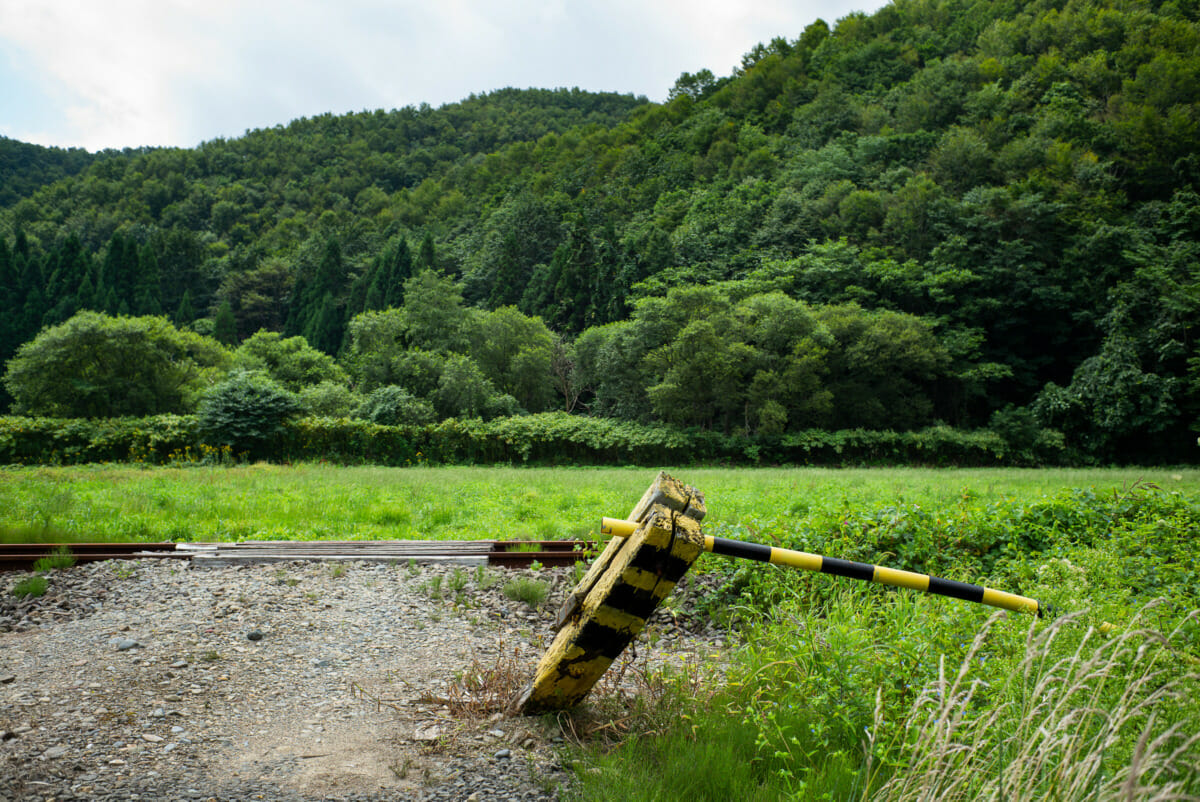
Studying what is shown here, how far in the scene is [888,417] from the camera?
112ft

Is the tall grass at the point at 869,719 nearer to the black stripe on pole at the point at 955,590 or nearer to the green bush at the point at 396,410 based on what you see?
the black stripe on pole at the point at 955,590

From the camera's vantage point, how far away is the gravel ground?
9.89 feet

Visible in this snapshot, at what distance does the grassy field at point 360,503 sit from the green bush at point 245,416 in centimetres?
598

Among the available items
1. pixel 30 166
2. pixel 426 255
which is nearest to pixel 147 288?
pixel 426 255

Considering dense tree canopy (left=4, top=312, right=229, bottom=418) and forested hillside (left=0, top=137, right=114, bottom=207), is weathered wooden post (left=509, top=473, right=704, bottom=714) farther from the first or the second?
forested hillside (left=0, top=137, right=114, bottom=207)

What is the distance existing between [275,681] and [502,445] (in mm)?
20871

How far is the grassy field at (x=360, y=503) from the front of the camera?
27.0ft

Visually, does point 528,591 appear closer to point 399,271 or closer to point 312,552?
point 312,552

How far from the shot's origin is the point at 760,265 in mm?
46406

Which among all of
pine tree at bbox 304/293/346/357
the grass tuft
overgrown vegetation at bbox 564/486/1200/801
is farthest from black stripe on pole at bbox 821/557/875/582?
pine tree at bbox 304/293/346/357

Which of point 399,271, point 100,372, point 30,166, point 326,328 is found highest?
point 30,166

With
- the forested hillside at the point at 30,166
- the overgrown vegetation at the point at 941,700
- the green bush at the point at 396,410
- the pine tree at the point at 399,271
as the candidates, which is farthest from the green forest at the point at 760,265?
the overgrown vegetation at the point at 941,700

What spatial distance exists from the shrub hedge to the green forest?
4.13 ft

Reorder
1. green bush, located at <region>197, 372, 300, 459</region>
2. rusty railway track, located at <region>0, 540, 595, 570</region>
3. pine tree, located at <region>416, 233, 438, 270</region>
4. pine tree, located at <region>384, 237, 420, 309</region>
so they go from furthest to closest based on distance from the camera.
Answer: pine tree, located at <region>416, 233, 438, 270</region>
pine tree, located at <region>384, 237, 420, 309</region>
green bush, located at <region>197, 372, 300, 459</region>
rusty railway track, located at <region>0, 540, 595, 570</region>
